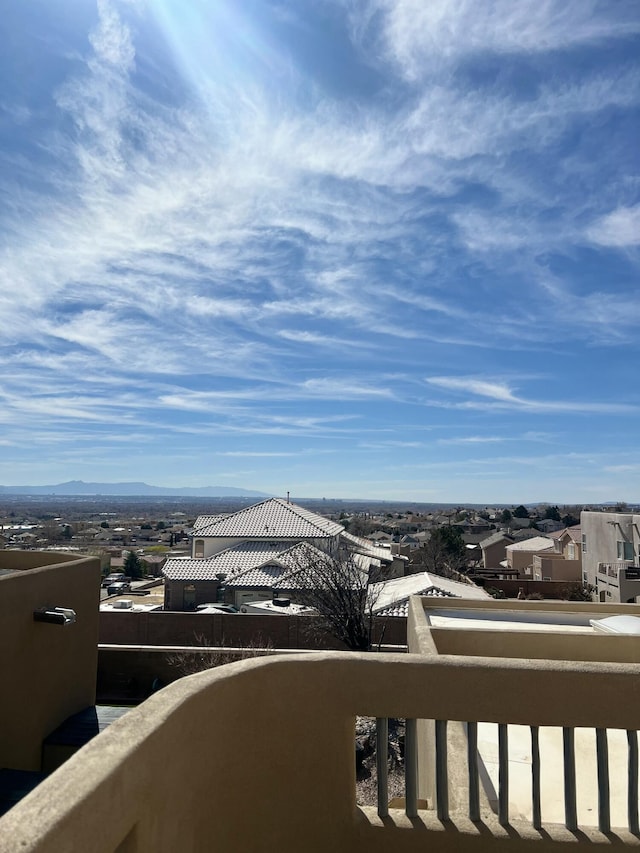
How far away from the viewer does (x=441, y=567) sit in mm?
40156

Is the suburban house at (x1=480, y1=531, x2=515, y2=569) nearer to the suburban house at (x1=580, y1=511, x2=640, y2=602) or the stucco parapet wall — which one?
the suburban house at (x1=580, y1=511, x2=640, y2=602)

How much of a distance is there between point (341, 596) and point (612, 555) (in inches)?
771

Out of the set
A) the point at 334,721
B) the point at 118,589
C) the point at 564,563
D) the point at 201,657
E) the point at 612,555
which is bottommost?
the point at 118,589

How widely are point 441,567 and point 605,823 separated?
37.9 m

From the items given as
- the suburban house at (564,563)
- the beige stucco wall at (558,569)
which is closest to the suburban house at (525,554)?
the suburban house at (564,563)

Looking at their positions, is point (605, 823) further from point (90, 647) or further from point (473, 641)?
point (90, 647)

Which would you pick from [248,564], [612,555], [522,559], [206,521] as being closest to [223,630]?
[248,564]

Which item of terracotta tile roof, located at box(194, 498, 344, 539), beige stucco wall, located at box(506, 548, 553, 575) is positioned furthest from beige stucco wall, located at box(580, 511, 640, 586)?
terracotta tile roof, located at box(194, 498, 344, 539)

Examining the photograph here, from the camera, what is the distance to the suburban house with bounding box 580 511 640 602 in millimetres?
28359

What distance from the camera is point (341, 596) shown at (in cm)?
2078

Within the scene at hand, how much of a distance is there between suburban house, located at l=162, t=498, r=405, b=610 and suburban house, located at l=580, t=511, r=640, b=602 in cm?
1120

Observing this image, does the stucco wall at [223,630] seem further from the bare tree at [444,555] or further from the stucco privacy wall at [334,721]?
the stucco privacy wall at [334,721]

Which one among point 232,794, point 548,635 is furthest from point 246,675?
point 548,635

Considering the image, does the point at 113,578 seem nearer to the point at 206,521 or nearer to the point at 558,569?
the point at 206,521
